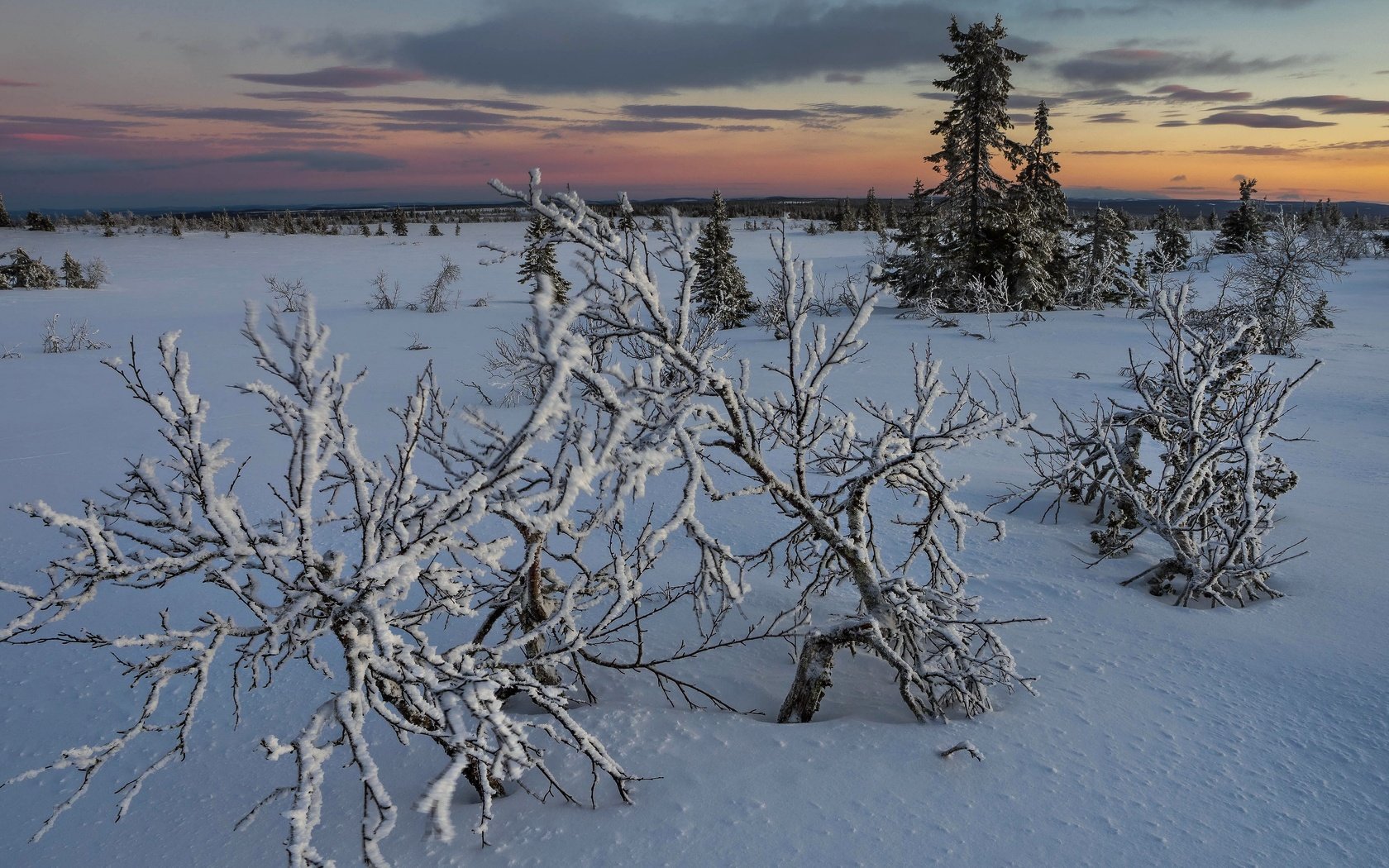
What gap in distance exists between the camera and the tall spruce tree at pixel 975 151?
22734 millimetres

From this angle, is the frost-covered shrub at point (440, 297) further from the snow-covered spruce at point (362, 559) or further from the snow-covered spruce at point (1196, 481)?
the snow-covered spruce at point (362, 559)

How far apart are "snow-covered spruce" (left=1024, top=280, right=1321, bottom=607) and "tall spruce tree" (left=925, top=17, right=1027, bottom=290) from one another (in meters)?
16.7

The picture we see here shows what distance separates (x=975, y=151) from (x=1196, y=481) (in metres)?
19.9

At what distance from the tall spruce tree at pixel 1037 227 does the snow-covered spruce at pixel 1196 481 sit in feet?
50.5

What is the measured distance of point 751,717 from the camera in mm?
4340

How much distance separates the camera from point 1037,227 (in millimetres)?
24078

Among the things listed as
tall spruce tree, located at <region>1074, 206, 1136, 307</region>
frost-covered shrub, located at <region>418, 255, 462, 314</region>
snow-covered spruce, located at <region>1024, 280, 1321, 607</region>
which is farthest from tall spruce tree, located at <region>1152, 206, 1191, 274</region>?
snow-covered spruce, located at <region>1024, 280, 1321, 607</region>

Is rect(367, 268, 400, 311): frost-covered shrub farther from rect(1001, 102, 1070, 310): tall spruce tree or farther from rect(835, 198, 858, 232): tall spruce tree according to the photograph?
rect(835, 198, 858, 232): tall spruce tree

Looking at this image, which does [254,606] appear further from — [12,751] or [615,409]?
[12,751]

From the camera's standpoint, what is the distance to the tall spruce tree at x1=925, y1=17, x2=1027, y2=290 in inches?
895

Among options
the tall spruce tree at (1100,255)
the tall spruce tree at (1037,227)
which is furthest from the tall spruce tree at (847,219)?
the tall spruce tree at (1037,227)

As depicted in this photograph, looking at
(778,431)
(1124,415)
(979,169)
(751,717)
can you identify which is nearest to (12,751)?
(751,717)

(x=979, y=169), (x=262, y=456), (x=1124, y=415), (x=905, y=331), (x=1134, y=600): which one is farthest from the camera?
(x=979, y=169)

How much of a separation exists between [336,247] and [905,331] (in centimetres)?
3647
